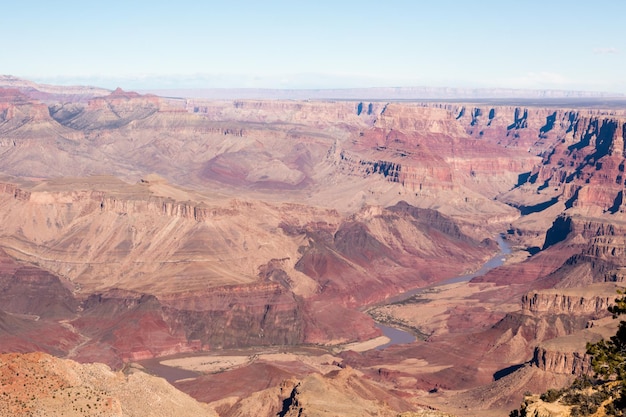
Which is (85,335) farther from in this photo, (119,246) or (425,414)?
(425,414)

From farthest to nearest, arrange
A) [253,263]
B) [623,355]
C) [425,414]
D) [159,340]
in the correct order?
[253,263]
[159,340]
[425,414]
[623,355]

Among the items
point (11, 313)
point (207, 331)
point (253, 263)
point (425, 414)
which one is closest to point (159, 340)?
point (207, 331)

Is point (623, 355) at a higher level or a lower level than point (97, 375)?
higher

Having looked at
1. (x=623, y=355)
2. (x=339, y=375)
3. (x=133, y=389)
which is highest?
(x=623, y=355)

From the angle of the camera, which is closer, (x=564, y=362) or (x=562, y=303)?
(x=564, y=362)

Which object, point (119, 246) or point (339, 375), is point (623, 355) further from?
point (119, 246)

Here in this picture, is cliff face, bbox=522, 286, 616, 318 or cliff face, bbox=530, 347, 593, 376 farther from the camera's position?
cliff face, bbox=522, 286, 616, 318

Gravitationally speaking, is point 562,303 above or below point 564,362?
above

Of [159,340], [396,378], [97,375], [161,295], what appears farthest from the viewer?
[161,295]

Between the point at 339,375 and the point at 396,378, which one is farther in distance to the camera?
the point at 396,378

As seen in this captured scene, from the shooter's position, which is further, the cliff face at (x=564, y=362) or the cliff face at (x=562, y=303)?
the cliff face at (x=562, y=303)
